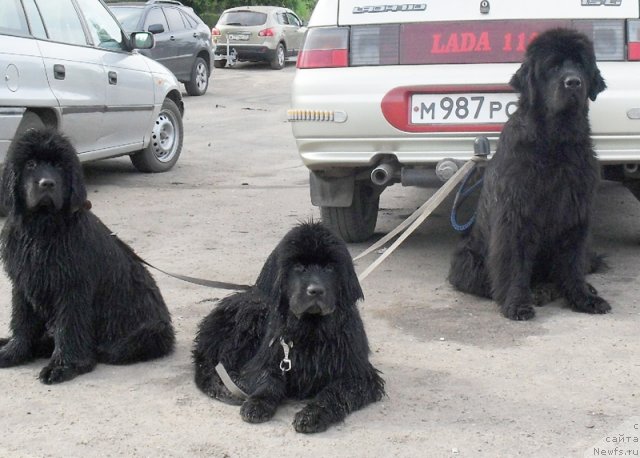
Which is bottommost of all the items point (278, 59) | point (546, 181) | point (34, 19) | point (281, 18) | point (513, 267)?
point (278, 59)

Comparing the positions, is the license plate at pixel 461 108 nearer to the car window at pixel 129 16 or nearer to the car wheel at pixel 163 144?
the car wheel at pixel 163 144

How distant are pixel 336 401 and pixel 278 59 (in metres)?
25.0

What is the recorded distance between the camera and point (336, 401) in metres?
3.96

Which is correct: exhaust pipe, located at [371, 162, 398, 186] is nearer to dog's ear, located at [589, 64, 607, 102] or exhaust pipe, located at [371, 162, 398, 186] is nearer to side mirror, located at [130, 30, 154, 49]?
dog's ear, located at [589, 64, 607, 102]

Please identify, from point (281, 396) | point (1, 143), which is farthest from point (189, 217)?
point (281, 396)

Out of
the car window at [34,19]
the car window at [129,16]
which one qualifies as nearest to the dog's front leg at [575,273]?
the car window at [34,19]

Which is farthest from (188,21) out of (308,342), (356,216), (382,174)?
(308,342)

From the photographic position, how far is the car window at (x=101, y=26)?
9641 millimetres

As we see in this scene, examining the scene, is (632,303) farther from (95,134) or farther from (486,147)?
(95,134)

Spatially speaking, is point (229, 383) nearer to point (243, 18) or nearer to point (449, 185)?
point (449, 185)

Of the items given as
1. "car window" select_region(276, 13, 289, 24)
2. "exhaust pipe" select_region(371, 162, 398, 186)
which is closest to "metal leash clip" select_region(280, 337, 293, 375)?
"exhaust pipe" select_region(371, 162, 398, 186)

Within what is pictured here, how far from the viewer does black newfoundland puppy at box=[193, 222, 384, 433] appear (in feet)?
12.9

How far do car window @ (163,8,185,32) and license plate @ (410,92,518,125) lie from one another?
45.6 feet

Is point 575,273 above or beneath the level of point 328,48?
beneath
